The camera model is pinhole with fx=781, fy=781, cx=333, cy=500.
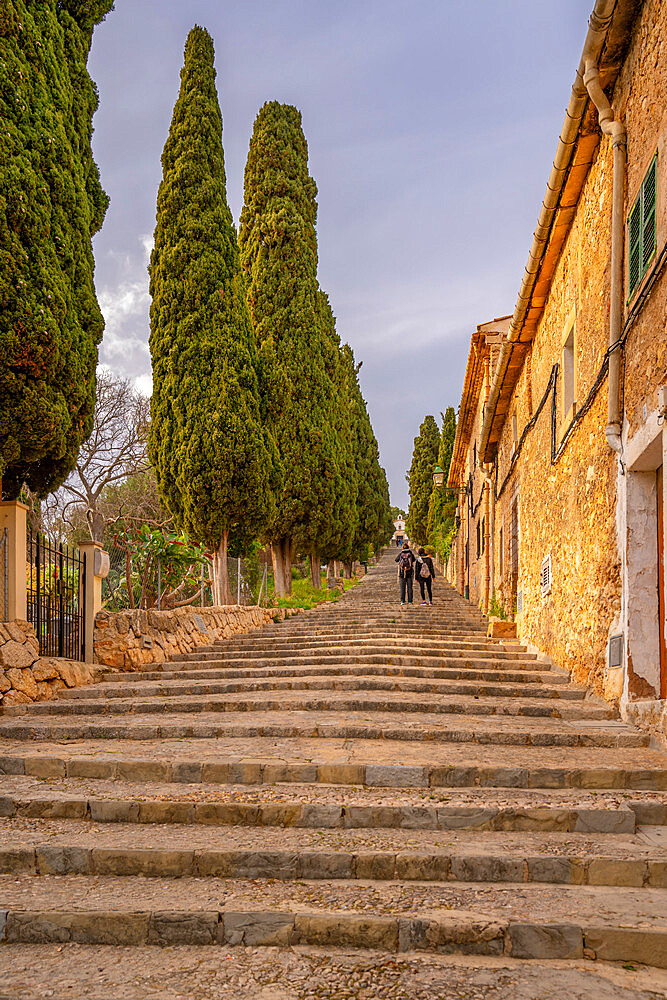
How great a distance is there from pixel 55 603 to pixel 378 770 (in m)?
5.77

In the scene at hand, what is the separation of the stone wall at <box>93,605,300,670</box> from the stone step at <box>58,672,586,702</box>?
1.08 metres

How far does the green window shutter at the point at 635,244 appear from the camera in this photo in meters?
5.94

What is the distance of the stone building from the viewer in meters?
5.64

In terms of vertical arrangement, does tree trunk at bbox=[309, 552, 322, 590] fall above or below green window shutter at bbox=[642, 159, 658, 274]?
below

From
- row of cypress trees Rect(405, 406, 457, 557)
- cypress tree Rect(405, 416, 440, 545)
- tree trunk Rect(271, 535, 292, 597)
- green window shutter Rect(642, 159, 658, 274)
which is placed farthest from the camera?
cypress tree Rect(405, 416, 440, 545)

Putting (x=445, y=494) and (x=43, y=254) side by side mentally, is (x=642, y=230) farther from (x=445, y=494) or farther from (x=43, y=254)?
(x=445, y=494)

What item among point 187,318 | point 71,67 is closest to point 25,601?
point 71,67

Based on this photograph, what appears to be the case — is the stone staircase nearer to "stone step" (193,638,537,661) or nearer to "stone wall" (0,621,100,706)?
"stone wall" (0,621,100,706)

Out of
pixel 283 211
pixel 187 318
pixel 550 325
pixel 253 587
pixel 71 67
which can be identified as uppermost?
pixel 283 211

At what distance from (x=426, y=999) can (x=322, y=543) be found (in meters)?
19.1

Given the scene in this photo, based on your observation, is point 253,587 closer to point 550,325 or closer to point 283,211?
point 283,211

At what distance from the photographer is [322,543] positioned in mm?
21906

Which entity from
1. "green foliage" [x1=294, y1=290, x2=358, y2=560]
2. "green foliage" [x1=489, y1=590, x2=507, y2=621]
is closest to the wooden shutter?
"green foliage" [x1=489, y1=590, x2=507, y2=621]

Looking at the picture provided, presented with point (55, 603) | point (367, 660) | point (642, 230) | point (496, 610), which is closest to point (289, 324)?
point (496, 610)
